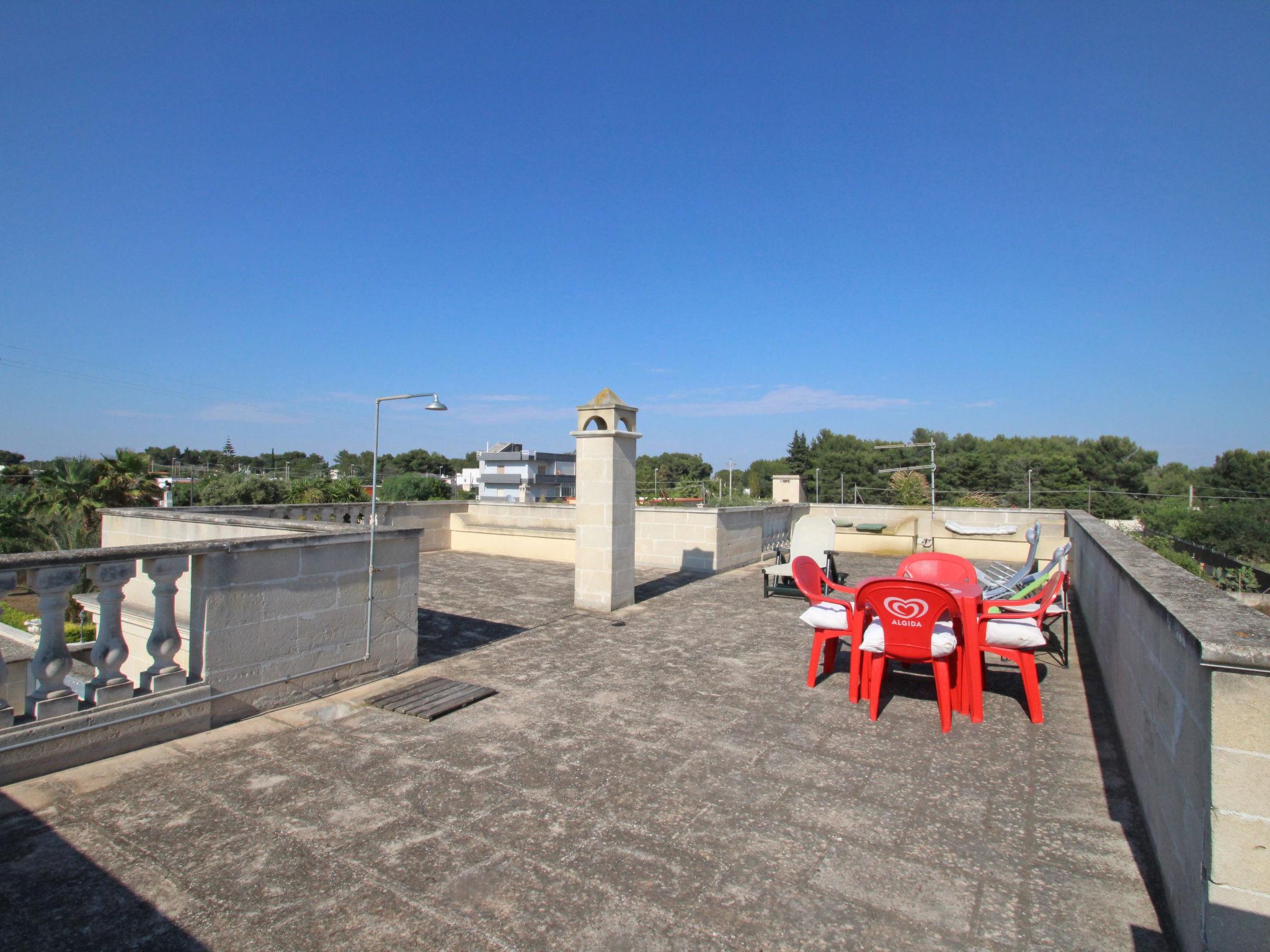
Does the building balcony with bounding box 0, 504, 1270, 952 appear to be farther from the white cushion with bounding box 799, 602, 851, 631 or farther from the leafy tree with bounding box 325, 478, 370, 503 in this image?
the leafy tree with bounding box 325, 478, 370, 503

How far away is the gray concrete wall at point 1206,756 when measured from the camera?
1.71m

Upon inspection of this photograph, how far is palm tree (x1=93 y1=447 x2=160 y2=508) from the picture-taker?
12898 mm

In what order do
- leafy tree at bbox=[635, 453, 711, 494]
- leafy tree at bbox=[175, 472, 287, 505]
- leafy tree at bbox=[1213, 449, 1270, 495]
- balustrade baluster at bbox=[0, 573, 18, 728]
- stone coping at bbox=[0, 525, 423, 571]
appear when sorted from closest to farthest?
balustrade baluster at bbox=[0, 573, 18, 728]
stone coping at bbox=[0, 525, 423, 571]
leafy tree at bbox=[175, 472, 287, 505]
leafy tree at bbox=[1213, 449, 1270, 495]
leafy tree at bbox=[635, 453, 711, 494]

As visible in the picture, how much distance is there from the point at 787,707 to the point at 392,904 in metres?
2.74

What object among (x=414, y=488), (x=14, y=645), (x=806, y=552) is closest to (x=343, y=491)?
(x=14, y=645)

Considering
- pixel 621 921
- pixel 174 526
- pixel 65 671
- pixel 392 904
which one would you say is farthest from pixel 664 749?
pixel 174 526

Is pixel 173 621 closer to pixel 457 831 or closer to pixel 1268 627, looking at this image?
pixel 457 831

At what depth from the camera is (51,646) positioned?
3.12 meters

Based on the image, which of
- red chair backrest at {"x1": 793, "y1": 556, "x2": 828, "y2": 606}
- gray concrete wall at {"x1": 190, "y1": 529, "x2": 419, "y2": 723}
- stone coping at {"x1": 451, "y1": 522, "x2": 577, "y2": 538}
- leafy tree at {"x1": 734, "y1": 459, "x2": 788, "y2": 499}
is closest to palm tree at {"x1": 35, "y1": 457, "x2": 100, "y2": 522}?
stone coping at {"x1": 451, "y1": 522, "x2": 577, "y2": 538}

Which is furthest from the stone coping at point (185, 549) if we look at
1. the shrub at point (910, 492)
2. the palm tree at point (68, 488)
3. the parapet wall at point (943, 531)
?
the shrub at point (910, 492)

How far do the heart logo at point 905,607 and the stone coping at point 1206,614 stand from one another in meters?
1.02

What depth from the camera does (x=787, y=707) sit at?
4277mm

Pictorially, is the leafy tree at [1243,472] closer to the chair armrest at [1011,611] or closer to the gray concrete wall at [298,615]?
the chair armrest at [1011,611]

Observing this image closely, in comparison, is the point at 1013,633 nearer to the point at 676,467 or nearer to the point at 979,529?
the point at 979,529
